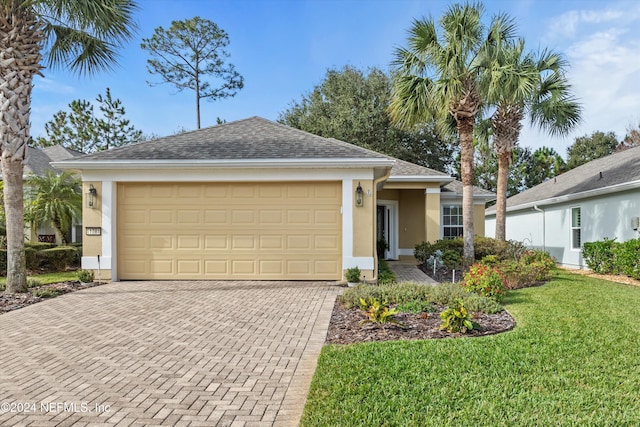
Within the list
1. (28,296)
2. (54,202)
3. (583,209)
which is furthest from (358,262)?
(54,202)

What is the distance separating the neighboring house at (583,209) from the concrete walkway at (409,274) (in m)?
6.16

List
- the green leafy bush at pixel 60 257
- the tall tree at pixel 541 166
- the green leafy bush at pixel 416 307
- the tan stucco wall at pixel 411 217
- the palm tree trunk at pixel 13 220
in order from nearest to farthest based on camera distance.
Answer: the green leafy bush at pixel 416 307 → the palm tree trunk at pixel 13 220 → the green leafy bush at pixel 60 257 → the tan stucco wall at pixel 411 217 → the tall tree at pixel 541 166

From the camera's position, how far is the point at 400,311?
6840mm

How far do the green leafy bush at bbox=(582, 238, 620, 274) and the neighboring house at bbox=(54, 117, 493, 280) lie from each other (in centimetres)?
725

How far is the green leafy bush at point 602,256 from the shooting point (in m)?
12.0

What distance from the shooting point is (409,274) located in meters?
12.3

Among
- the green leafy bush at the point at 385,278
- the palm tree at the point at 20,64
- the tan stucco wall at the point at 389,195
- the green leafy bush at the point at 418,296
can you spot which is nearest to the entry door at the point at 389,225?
the tan stucco wall at the point at 389,195

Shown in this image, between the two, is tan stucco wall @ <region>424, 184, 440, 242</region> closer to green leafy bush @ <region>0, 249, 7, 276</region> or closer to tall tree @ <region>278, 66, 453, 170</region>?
green leafy bush @ <region>0, 249, 7, 276</region>

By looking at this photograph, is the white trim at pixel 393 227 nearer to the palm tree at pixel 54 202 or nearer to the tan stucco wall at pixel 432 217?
the tan stucco wall at pixel 432 217

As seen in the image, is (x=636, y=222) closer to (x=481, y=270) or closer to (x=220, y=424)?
(x=481, y=270)

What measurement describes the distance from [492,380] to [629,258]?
955 cm

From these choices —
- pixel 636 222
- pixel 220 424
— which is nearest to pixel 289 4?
pixel 636 222

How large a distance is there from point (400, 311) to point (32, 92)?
9263mm

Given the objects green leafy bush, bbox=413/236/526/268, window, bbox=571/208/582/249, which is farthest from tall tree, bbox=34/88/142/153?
window, bbox=571/208/582/249
